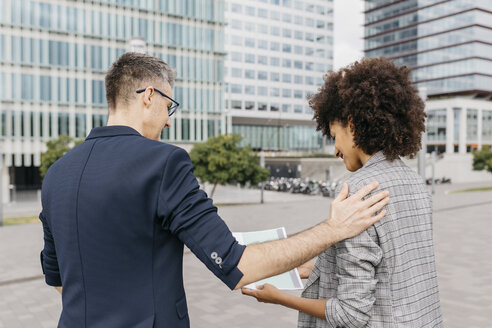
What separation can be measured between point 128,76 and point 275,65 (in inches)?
2820

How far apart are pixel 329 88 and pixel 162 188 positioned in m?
0.96

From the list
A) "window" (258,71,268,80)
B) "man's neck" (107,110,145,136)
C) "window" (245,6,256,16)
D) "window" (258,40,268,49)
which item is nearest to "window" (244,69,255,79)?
"window" (258,71,268,80)

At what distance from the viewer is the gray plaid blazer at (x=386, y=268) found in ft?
5.33

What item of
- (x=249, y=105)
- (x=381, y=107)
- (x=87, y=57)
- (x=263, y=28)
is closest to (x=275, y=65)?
(x=263, y=28)

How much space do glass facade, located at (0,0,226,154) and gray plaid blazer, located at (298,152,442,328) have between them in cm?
3521

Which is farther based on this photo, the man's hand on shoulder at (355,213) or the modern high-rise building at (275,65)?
the modern high-rise building at (275,65)

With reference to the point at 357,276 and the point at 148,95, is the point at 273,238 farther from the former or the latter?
the point at 148,95

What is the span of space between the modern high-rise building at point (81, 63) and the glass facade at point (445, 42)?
127 feet

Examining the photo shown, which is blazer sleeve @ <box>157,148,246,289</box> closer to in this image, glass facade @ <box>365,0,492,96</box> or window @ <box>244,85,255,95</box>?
window @ <box>244,85,255,95</box>

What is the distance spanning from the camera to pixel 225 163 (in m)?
23.4

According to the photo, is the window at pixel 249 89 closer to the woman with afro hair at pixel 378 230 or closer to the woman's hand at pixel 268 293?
the woman with afro hair at pixel 378 230

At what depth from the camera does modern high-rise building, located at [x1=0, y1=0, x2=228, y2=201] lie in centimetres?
3562

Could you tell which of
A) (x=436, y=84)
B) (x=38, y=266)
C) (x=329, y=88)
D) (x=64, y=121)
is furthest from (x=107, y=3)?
(x=436, y=84)

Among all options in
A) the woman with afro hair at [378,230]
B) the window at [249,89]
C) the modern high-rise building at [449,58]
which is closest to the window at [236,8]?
the window at [249,89]
